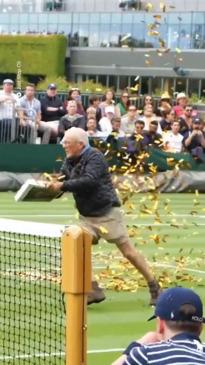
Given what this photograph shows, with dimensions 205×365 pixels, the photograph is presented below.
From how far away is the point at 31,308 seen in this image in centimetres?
1177

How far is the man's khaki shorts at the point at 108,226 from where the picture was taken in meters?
12.4

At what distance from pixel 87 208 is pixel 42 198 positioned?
65cm

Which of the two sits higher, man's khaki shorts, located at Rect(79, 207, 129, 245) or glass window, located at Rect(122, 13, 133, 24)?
man's khaki shorts, located at Rect(79, 207, 129, 245)

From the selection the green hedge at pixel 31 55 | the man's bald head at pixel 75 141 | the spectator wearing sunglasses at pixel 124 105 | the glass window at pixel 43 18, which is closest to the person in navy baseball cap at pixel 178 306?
the man's bald head at pixel 75 141

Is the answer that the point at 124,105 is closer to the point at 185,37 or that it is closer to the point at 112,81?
the point at 185,37

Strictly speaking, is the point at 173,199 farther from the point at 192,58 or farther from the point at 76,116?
the point at 192,58

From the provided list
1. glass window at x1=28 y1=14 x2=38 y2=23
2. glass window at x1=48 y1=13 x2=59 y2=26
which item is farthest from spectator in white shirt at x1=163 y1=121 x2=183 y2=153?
glass window at x1=28 y1=14 x2=38 y2=23

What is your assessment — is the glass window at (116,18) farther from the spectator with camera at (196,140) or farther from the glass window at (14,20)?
the spectator with camera at (196,140)

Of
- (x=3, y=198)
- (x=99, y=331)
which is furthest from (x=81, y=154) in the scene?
(x=3, y=198)

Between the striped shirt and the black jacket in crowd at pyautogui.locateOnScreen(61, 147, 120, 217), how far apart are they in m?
6.43

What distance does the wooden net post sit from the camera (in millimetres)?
6902

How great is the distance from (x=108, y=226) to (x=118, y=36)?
50.6 meters

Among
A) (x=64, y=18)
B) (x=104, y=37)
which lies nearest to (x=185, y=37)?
(x=104, y=37)

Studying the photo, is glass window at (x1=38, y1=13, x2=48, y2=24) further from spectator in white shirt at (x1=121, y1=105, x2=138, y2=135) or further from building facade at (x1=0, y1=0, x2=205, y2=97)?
spectator in white shirt at (x1=121, y1=105, x2=138, y2=135)
